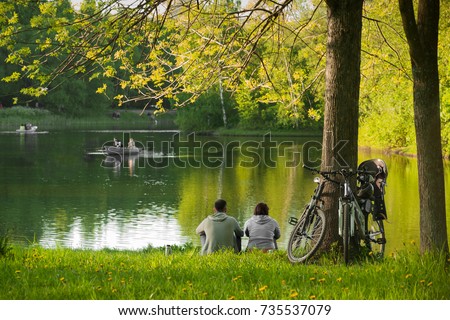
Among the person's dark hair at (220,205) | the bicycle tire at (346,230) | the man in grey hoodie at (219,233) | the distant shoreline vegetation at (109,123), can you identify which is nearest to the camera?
the bicycle tire at (346,230)

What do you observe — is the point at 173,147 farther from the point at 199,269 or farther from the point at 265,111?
the point at 199,269

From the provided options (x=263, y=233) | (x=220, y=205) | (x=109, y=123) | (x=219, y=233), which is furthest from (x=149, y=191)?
(x=109, y=123)

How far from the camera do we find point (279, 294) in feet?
22.2

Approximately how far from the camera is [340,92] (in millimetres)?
9297

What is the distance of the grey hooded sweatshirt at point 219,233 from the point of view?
438 inches

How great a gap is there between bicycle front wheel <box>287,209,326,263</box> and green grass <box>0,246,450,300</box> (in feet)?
0.52

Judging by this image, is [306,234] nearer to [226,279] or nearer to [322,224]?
[322,224]

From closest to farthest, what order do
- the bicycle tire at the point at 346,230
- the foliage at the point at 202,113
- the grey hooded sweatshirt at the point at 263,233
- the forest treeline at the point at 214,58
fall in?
the bicycle tire at the point at 346,230
the forest treeline at the point at 214,58
the grey hooded sweatshirt at the point at 263,233
the foliage at the point at 202,113

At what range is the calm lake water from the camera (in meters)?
19.4

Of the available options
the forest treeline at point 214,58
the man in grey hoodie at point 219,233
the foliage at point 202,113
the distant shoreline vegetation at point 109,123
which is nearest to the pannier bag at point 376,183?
the forest treeline at point 214,58

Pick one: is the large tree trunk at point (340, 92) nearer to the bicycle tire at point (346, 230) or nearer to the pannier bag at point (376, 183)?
the pannier bag at point (376, 183)

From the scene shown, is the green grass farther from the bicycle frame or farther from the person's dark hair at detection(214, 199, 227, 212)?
the person's dark hair at detection(214, 199, 227, 212)

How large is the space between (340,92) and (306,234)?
1594mm

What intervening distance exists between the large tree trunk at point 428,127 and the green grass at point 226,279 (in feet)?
2.76
